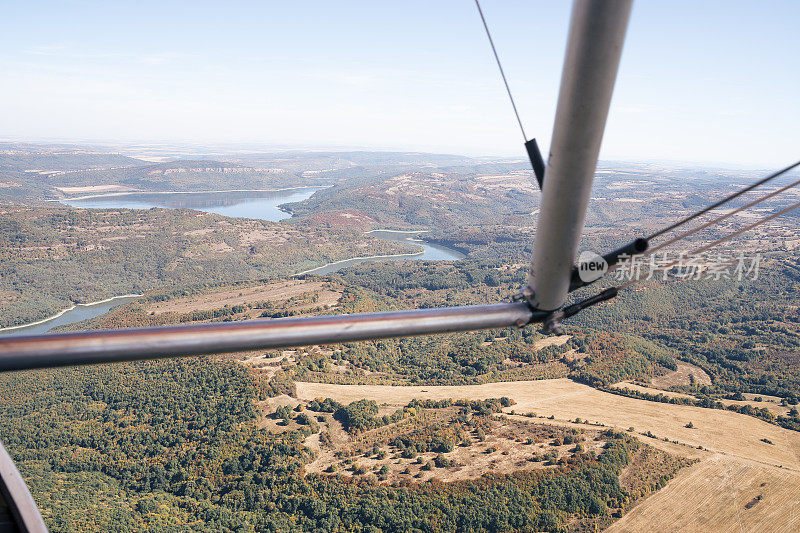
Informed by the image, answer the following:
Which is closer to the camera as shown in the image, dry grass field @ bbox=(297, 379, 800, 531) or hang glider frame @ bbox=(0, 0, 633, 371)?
hang glider frame @ bbox=(0, 0, 633, 371)

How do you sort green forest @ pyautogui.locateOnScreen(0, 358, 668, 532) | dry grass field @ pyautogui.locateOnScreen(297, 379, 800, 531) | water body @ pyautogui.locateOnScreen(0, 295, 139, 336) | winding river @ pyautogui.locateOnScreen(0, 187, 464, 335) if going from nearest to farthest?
dry grass field @ pyautogui.locateOnScreen(297, 379, 800, 531) → green forest @ pyautogui.locateOnScreen(0, 358, 668, 532) → water body @ pyautogui.locateOnScreen(0, 295, 139, 336) → winding river @ pyautogui.locateOnScreen(0, 187, 464, 335)

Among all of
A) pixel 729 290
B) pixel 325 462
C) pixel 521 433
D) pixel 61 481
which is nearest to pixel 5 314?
pixel 61 481

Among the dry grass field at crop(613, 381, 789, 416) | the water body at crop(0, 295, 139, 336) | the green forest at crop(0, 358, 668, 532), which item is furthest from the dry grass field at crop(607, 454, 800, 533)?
the water body at crop(0, 295, 139, 336)

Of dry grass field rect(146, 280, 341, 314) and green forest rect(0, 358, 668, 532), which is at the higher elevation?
dry grass field rect(146, 280, 341, 314)

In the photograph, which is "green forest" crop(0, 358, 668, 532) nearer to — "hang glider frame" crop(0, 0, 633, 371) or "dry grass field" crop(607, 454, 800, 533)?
"dry grass field" crop(607, 454, 800, 533)

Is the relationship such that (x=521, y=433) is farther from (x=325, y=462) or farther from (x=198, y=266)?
(x=198, y=266)

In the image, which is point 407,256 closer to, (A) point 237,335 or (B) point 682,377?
(B) point 682,377
